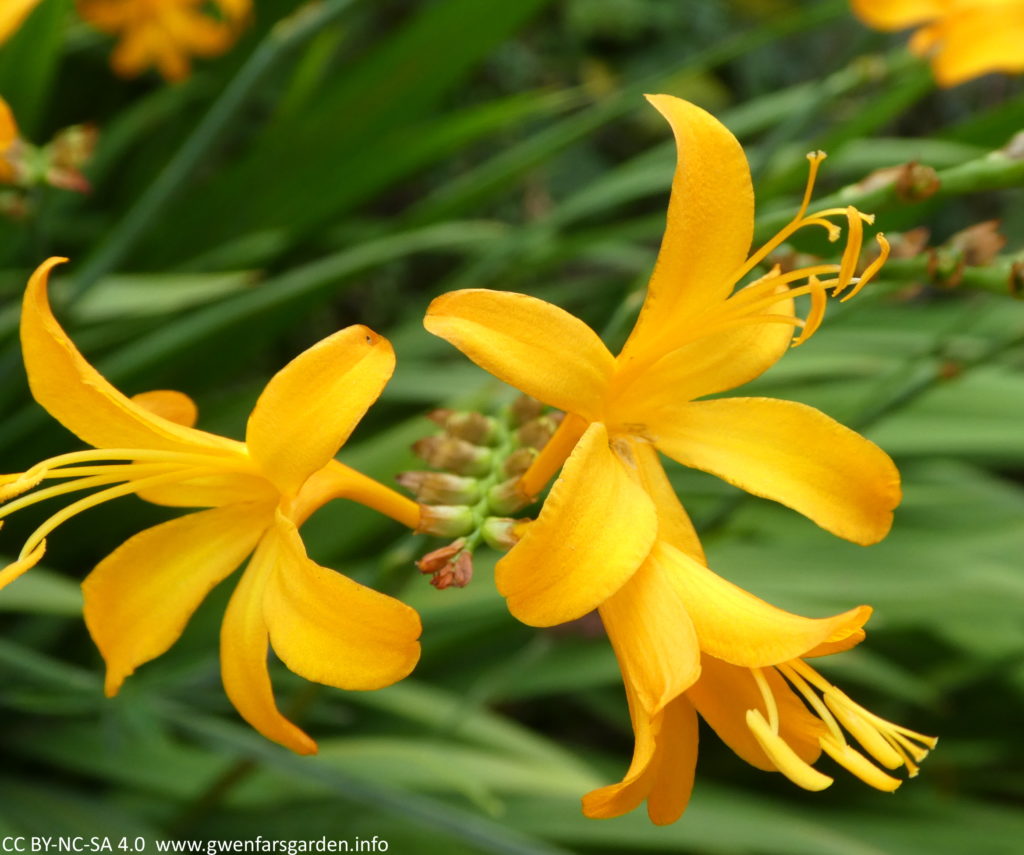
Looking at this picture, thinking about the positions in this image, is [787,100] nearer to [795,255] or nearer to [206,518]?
[795,255]

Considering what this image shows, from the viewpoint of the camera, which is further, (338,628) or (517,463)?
(517,463)

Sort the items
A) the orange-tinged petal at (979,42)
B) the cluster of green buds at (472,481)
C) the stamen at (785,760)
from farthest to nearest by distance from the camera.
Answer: the orange-tinged petal at (979,42) < the cluster of green buds at (472,481) < the stamen at (785,760)

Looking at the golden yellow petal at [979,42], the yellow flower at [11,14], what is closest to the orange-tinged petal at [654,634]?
the yellow flower at [11,14]

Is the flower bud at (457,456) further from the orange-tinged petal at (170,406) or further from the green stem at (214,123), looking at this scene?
the green stem at (214,123)

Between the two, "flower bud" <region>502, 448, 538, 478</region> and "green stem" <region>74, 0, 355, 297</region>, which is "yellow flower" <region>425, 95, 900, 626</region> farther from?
"green stem" <region>74, 0, 355, 297</region>

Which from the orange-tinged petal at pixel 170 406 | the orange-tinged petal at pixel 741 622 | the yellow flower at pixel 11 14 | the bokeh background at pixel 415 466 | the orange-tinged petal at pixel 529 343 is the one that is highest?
the yellow flower at pixel 11 14

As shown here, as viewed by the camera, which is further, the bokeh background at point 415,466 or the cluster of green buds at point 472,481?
the bokeh background at point 415,466

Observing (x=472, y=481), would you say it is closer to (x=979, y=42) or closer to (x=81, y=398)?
(x=81, y=398)

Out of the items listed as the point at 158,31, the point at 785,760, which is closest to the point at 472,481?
the point at 785,760
